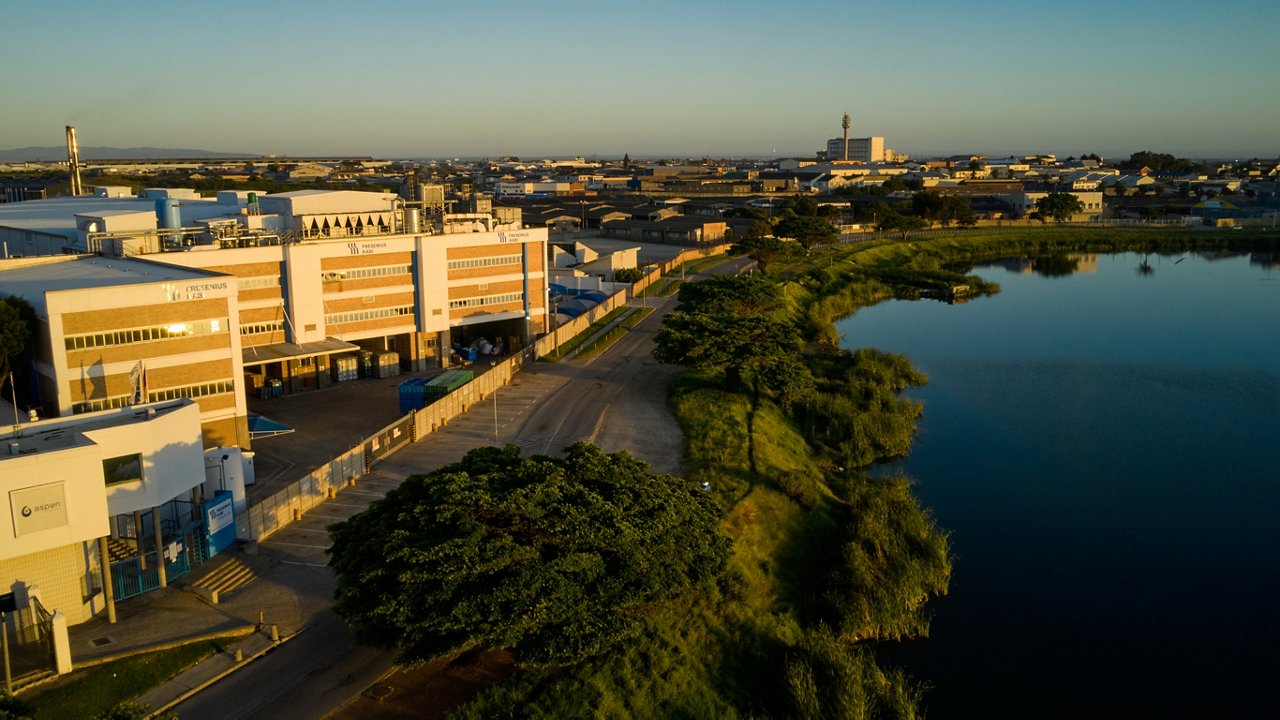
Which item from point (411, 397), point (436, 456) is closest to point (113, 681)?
point (436, 456)

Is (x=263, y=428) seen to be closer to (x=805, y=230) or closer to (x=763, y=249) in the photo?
(x=763, y=249)

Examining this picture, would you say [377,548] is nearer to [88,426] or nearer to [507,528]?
[507,528]

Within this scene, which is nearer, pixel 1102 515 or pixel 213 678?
pixel 213 678

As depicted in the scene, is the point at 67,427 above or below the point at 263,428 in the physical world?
above

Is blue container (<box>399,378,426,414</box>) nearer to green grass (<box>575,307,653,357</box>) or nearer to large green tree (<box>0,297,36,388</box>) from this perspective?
green grass (<box>575,307,653,357</box>)

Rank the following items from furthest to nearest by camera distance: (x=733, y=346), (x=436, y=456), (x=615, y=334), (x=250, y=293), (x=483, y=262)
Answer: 1. (x=615, y=334)
2. (x=483, y=262)
3. (x=733, y=346)
4. (x=250, y=293)
5. (x=436, y=456)

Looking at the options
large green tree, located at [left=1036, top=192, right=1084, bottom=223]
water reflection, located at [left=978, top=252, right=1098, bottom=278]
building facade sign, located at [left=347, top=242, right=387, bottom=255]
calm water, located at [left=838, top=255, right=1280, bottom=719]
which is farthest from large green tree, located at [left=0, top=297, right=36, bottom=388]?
large green tree, located at [left=1036, top=192, right=1084, bottom=223]

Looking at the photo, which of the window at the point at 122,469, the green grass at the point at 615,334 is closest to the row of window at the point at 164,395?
the window at the point at 122,469
